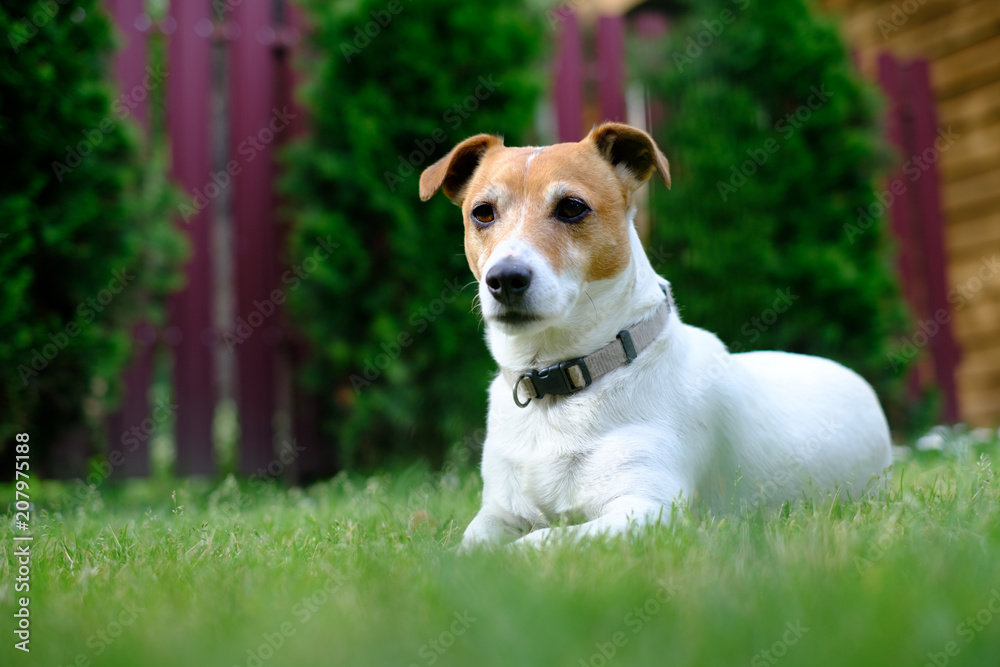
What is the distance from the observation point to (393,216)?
5285 millimetres

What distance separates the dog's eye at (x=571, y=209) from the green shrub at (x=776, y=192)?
360 cm

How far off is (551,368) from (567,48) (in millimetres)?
4726

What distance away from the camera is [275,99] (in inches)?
234

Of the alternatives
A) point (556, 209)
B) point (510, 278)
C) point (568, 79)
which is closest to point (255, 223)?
point (568, 79)

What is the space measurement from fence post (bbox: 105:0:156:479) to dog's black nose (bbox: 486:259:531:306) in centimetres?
369

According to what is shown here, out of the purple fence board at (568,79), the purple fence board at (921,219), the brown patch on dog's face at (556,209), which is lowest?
the purple fence board at (921,219)

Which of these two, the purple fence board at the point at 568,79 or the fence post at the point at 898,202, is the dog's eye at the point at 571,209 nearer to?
the purple fence board at the point at 568,79

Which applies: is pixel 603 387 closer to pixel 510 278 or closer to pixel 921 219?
pixel 510 278

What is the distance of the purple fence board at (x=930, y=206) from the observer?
8266 mm

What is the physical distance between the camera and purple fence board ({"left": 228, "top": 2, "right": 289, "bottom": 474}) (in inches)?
223

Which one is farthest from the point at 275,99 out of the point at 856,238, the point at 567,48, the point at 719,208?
the point at 856,238

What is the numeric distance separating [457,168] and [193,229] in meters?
2.94

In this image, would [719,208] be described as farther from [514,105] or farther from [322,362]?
[322,362]

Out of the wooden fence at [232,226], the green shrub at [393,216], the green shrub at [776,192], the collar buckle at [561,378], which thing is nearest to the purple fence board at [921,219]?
the green shrub at [776,192]
